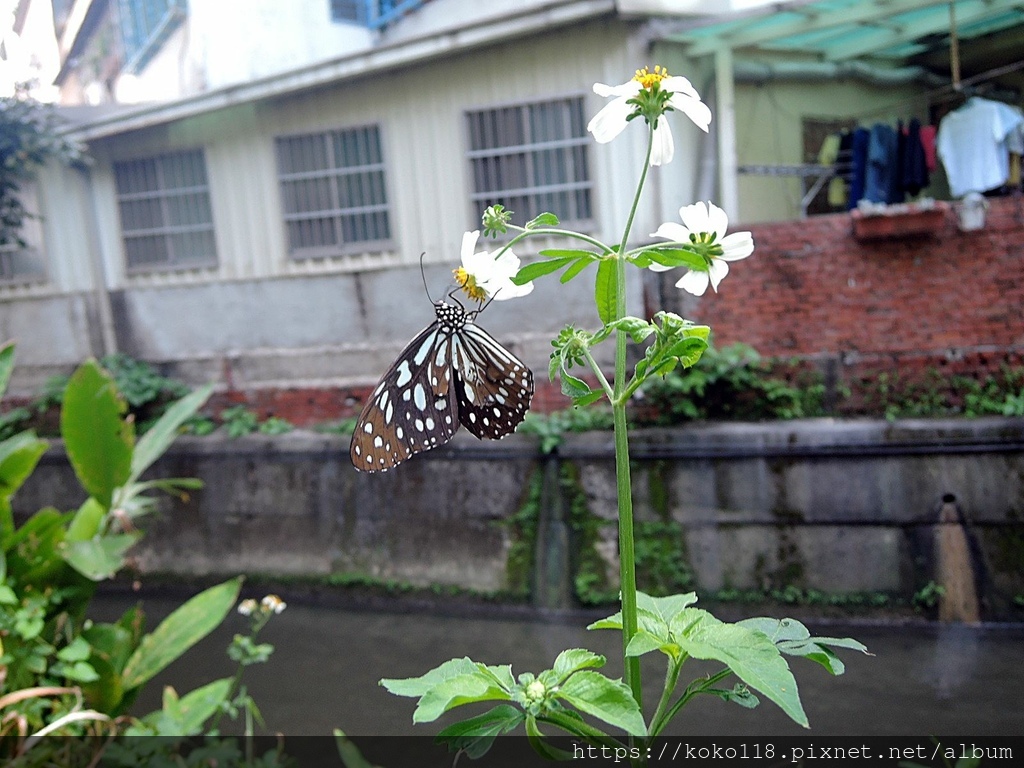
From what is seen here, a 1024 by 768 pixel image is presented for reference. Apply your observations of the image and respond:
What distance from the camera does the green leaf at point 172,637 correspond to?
297 centimetres

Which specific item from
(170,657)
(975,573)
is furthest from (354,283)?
(975,573)

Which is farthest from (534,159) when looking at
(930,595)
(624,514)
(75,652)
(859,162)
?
(624,514)

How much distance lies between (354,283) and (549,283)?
1793mm

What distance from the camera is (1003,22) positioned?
6.99 metres

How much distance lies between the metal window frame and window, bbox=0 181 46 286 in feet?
15.2

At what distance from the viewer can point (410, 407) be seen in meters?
1.33

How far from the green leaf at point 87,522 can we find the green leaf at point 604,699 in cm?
312

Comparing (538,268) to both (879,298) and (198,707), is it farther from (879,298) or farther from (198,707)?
(879,298)

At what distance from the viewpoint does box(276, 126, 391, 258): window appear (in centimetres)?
705

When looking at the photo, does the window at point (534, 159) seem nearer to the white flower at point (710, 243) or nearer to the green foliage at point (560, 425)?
the green foliage at point (560, 425)

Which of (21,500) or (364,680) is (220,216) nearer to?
(21,500)

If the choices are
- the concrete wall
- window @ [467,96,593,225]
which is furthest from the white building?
the concrete wall

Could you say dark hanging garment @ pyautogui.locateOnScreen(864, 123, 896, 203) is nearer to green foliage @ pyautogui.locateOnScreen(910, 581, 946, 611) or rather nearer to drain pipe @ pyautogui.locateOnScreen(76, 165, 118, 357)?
green foliage @ pyautogui.locateOnScreen(910, 581, 946, 611)

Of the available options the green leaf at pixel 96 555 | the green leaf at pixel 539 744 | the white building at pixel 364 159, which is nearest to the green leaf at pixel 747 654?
the green leaf at pixel 539 744
